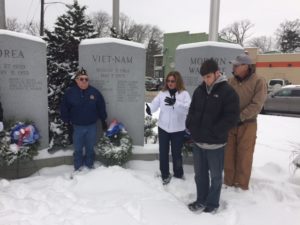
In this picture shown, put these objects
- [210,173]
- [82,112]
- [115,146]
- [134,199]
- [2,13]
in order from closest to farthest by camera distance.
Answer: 1. [210,173]
2. [134,199]
3. [82,112]
4. [115,146]
5. [2,13]

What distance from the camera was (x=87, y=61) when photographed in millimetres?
5906

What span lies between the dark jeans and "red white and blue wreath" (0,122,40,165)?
207cm

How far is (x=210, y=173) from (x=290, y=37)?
6255 cm

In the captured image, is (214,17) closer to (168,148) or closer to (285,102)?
(168,148)

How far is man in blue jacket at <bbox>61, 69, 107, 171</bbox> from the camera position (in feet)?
17.0

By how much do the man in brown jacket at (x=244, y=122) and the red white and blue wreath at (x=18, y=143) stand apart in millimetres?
3092

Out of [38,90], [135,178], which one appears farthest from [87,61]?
[135,178]

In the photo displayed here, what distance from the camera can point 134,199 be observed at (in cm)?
435

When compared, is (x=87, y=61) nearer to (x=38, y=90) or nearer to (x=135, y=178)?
(x=38, y=90)

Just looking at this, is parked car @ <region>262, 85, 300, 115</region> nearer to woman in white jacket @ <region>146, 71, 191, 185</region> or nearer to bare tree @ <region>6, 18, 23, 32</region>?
woman in white jacket @ <region>146, 71, 191, 185</region>

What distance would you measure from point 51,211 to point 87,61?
2.91 metres

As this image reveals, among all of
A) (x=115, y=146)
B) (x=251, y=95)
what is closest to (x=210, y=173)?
(x=251, y=95)

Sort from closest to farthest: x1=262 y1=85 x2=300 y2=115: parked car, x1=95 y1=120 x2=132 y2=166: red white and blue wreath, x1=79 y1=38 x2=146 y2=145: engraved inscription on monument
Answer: x1=95 y1=120 x2=132 y2=166: red white and blue wreath < x1=79 y1=38 x2=146 y2=145: engraved inscription on monument < x1=262 y1=85 x2=300 y2=115: parked car

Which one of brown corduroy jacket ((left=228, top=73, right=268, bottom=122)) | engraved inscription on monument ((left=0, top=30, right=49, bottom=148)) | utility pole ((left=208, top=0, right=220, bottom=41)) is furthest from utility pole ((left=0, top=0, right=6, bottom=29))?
brown corduroy jacket ((left=228, top=73, right=268, bottom=122))
